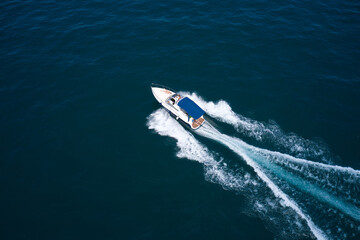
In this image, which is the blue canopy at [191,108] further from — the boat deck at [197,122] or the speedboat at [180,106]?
the boat deck at [197,122]

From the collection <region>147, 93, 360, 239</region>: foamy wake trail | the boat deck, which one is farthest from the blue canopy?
<region>147, 93, 360, 239</region>: foamy wake trail

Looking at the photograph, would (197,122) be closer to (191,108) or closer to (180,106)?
(191,108)

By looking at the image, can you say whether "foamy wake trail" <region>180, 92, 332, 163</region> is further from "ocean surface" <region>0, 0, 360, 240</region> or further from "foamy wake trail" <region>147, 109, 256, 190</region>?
"foamy wake trail" <region>147, 109, 256, 190</region>

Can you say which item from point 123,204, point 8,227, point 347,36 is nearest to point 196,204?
point 123,204

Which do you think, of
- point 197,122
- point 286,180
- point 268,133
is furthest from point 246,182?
point 197,122

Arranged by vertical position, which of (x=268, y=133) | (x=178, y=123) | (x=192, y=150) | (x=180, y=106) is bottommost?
(x=192, y=150)

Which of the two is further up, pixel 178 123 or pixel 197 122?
pixel 197 122

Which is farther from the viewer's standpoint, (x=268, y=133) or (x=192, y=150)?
(x=268, y=133)
